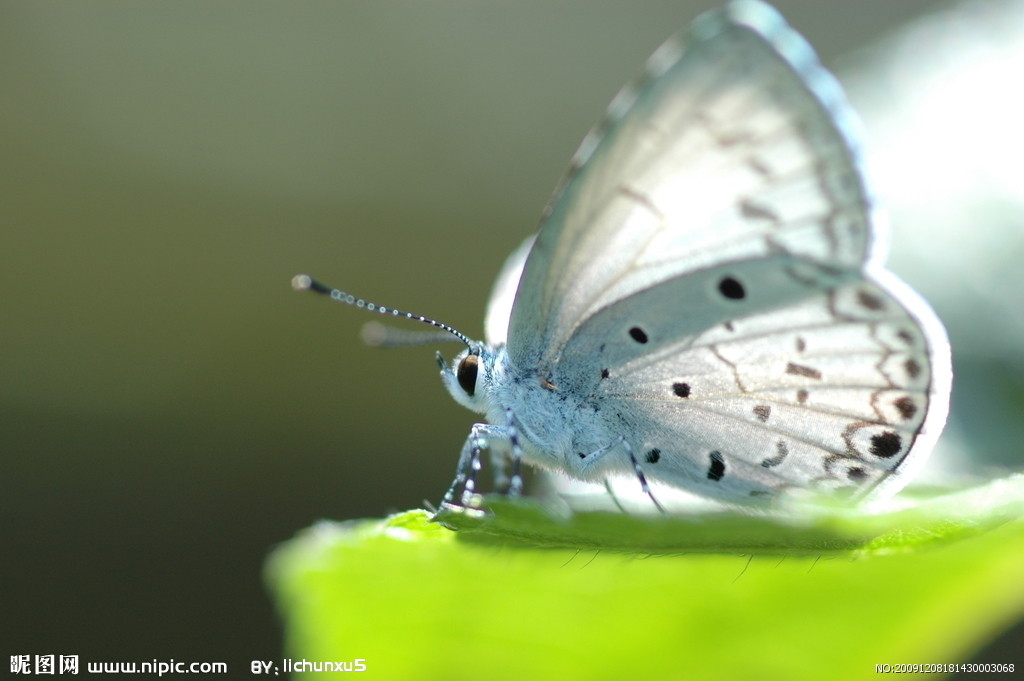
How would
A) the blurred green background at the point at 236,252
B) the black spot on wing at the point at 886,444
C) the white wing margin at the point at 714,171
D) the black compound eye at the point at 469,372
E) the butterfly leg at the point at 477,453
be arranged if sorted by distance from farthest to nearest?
the blurred green background at the point at 236,252, the black compound eye at the point at 469,372, the butterfly leg at the point at 477,453, the black spot on wing at the point at 886,444, the white wing margin at the point at 714,171

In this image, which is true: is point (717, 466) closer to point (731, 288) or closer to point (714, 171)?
point (731, 288)

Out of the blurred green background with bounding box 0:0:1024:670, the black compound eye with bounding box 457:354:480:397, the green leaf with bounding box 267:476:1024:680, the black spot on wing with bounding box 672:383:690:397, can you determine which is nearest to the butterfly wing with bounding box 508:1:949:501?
the black spot on wing with bounding box 672:383:690:397

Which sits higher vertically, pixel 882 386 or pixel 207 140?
pixel 207 140

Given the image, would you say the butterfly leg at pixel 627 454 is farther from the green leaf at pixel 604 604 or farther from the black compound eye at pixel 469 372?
the green leaf at pixel 604 604

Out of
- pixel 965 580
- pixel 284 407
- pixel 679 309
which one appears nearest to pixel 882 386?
pixel 679 309

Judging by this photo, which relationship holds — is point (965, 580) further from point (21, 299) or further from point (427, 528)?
point (21, 299)

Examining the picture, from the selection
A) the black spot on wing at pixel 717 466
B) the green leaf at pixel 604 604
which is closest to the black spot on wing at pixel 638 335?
the black spot on wing at pixel 717 466
